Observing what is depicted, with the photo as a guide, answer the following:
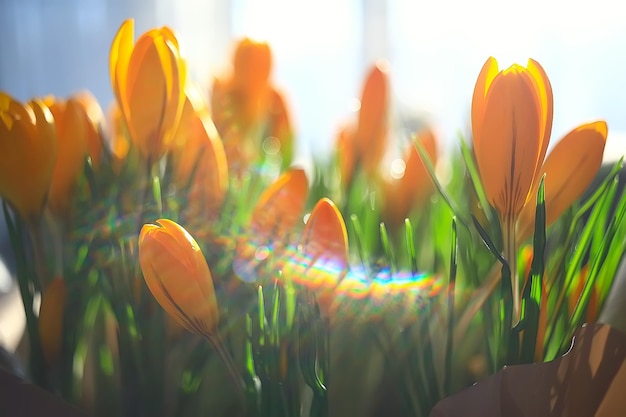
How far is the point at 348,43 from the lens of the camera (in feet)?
7.84

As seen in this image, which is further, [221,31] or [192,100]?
[221,31]

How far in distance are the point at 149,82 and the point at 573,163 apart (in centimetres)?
16

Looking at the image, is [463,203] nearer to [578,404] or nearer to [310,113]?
[578,404]

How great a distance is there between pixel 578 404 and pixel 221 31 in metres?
2.41

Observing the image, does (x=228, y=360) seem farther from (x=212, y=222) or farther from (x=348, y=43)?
(x=348, y=43)

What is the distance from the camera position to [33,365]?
0.27 m

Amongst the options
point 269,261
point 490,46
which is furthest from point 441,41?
point 269,261

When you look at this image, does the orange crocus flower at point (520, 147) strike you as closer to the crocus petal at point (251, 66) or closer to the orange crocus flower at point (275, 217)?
the orange crocus flower at point (275, 217)

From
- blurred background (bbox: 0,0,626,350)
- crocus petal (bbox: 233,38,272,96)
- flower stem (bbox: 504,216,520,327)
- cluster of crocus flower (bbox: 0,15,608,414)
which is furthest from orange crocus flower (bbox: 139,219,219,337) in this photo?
blurred background (bbox: 0,0,626,350)

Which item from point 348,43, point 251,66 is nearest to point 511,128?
point 251,66

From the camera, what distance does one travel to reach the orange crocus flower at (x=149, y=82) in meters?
0.26

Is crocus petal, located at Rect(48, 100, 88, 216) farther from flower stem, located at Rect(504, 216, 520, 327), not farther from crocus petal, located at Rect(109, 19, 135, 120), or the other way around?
flower stem, located at Rect(504, 216, 520, 327)

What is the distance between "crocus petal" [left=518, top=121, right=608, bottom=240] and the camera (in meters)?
0.24

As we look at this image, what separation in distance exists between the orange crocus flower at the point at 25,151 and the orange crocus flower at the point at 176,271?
0.20 ft
